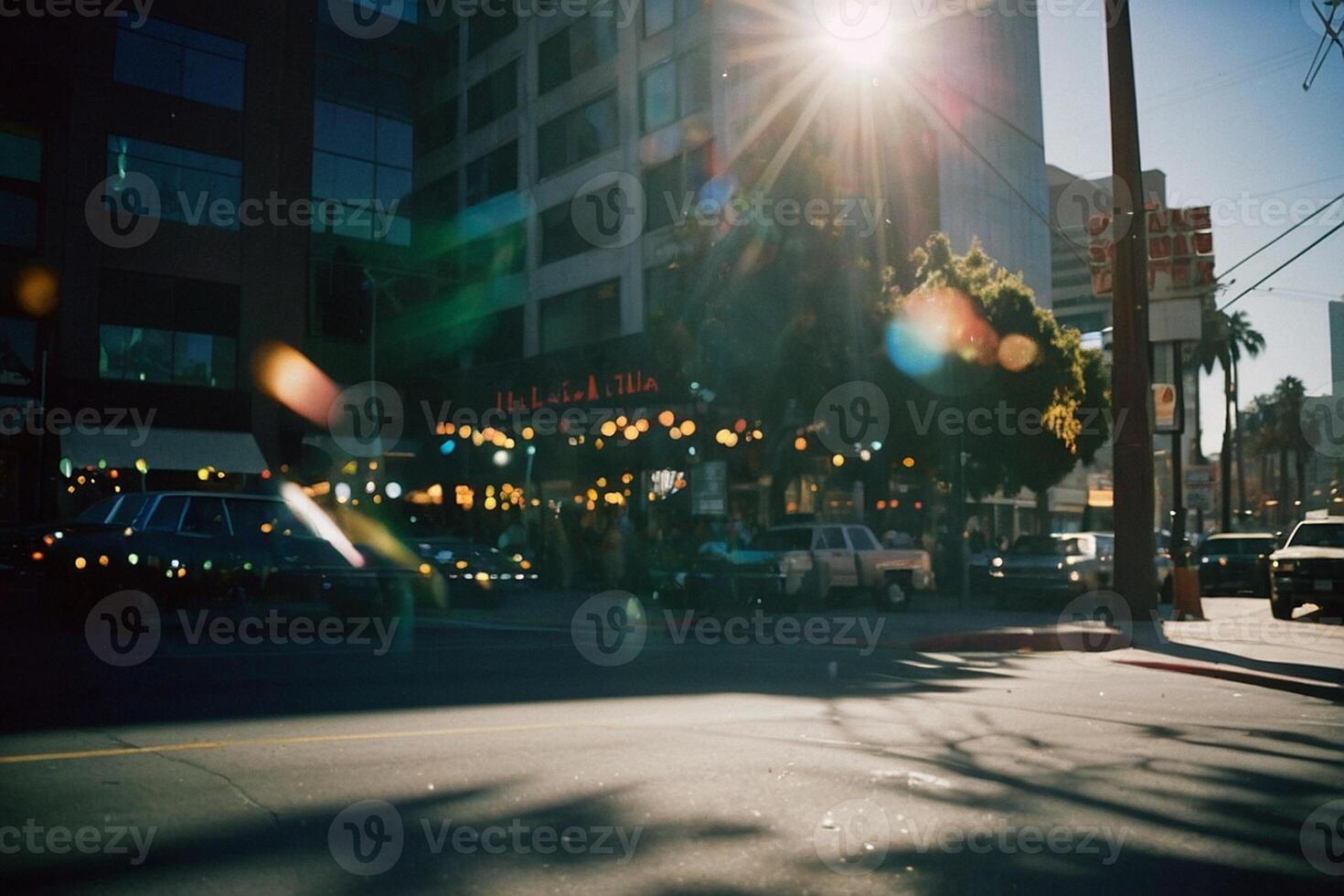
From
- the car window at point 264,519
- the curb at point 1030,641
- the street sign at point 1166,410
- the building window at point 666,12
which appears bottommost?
the curb at point 1030,641

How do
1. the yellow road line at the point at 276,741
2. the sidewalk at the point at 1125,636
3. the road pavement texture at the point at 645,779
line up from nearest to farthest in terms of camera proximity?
the road pavement texture at the point at 645,779, the yellow road line at the point at 276,741, the sidewalk at the point at 1125,636

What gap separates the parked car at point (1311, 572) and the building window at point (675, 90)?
21263 millimetres

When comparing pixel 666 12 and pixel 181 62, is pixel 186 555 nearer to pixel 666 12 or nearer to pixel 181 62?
pixel 181 62

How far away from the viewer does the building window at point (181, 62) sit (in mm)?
33438

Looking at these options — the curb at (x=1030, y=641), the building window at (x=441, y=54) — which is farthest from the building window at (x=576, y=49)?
the curb at (x=1030, y=641)

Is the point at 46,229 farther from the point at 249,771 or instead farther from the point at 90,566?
the point at 249,771

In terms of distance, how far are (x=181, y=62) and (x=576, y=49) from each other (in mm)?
13633

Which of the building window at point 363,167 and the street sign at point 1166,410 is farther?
the building window at point 363,167

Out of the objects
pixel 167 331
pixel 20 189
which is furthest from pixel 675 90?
pixel 20 189

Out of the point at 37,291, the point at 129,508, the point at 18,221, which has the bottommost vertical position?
the point at 129,508

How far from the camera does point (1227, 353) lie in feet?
188

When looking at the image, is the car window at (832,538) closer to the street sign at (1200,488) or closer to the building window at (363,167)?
the street sign at (1200,488)

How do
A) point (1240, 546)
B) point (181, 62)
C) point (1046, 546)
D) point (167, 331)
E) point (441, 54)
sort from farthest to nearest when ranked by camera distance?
point (441, 54) < point (181, 62) < point (167, 331) < point (1240, 546) < point (1046, 546)

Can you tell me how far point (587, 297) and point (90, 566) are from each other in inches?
1068
